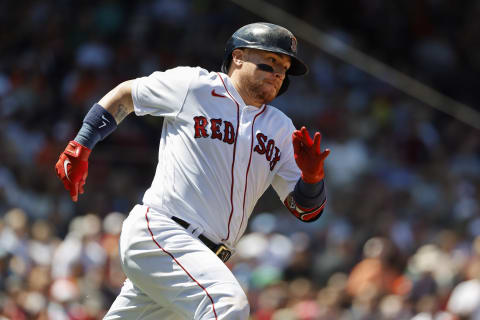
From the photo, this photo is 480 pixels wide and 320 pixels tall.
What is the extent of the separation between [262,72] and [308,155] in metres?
0.50

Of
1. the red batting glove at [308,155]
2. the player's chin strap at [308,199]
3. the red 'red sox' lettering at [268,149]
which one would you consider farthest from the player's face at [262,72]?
the player's chin strap at [308,199]

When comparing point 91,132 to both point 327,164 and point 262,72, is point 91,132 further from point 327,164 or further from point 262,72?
point 327,164

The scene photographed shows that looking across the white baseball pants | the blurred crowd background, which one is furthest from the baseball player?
the blurred crowd background

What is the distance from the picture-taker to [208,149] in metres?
→ 4.53

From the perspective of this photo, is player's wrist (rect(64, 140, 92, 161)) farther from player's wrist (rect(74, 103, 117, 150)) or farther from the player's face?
the player's face

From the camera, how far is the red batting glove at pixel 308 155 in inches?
175

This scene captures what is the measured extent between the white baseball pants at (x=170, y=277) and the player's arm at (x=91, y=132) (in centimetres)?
41

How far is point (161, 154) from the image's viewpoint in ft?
15.4

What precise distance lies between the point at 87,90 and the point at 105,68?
478 mm

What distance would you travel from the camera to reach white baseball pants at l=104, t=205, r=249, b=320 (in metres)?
4.14

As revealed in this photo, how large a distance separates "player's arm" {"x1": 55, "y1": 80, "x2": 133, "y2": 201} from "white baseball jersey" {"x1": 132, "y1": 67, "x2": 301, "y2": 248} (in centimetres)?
12

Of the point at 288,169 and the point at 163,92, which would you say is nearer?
the point at 163,92

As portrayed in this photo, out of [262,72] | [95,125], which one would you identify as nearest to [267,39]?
[262,72]

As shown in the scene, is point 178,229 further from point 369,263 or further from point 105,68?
point 105,68
